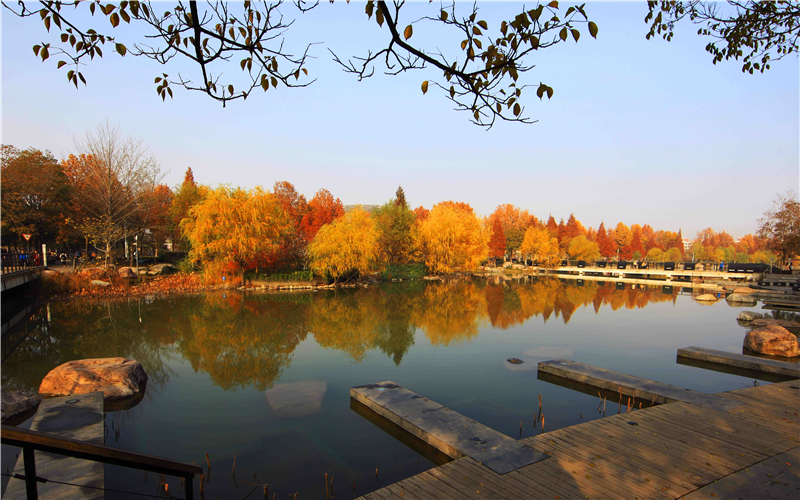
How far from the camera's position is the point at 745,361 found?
10531 millimetres

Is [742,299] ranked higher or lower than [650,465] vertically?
lower

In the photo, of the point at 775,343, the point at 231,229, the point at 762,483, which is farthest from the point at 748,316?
the point at 231,229

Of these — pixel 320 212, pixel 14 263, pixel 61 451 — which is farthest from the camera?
pixel 320 212

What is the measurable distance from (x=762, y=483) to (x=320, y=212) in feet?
172

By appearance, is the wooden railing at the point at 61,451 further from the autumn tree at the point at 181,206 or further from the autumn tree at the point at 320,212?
the autumn tree at the point at 320,212

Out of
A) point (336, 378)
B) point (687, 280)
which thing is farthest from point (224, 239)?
point (687, 280)

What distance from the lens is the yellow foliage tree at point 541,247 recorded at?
56.2 meters

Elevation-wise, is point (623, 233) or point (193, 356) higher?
point (623, 233)

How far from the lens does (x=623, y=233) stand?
7931cm

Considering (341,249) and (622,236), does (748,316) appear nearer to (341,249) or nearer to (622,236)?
(341,249)

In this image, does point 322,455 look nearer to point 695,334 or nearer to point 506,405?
point 506,405

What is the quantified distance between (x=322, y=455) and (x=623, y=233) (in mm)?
84154

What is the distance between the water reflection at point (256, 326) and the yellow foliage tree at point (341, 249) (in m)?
2.34

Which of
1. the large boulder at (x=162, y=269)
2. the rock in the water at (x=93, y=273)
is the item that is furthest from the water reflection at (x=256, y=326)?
the large boulder at (x=162, y=269)
